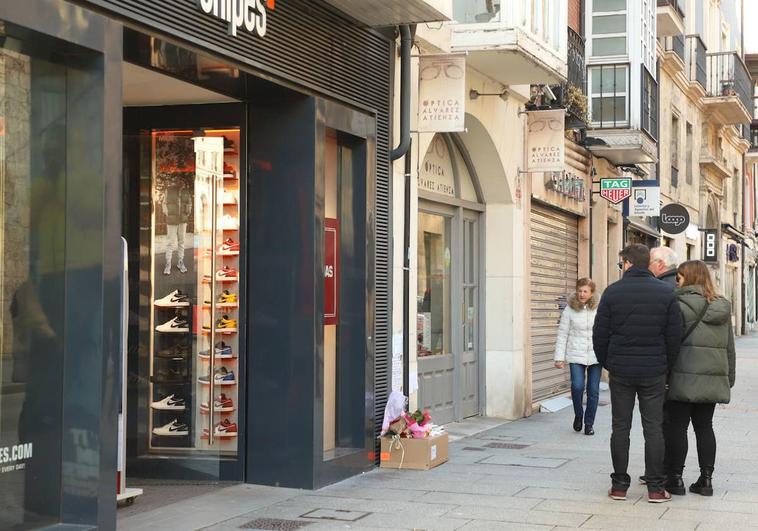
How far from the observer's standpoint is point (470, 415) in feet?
47.8

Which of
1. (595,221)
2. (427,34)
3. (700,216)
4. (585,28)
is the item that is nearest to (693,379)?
(427,34)

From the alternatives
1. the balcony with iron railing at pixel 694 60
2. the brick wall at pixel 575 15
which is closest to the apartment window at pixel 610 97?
the brick wall at pixel 575 15

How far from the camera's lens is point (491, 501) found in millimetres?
8805

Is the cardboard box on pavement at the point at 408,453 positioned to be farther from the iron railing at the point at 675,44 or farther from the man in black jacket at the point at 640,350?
the iron railing at the point at 675,44

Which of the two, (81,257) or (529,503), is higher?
(81,257)

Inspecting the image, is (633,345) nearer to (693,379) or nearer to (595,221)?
(693,379)

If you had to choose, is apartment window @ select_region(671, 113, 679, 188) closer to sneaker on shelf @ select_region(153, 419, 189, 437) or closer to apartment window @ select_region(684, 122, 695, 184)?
apartment window @ select_region(684, 122, 695, 184)

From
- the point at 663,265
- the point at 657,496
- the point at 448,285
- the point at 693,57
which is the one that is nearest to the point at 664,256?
the point at 663,265

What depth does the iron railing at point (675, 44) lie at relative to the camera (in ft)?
87.0

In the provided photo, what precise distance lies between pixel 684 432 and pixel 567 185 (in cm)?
887

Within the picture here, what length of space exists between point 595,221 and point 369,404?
10.4 metres

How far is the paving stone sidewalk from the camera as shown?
7926 millimetres

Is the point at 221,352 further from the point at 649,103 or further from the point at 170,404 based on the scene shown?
the point at 649,103

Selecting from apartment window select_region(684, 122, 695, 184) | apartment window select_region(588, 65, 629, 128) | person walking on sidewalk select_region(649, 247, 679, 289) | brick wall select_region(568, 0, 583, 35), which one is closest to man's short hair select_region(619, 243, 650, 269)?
person walking on sidewalk select_region(649, 247, 679, 289)
